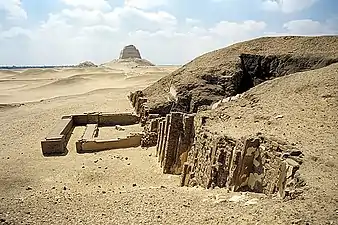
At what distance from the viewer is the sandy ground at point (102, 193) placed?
634 centimetres

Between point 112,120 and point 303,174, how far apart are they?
1378cm

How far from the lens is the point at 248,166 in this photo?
868cm

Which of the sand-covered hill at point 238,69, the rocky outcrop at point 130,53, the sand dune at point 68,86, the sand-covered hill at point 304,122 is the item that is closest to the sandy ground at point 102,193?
the sand-covered hill at point 304,122

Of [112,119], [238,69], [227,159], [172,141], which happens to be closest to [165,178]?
[172,141]

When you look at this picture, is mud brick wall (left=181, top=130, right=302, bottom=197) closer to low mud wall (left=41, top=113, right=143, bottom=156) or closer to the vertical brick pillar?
the vertical brick pillar

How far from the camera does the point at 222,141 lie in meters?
10.0

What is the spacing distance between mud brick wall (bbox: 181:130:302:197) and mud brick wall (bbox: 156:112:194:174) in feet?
5.59

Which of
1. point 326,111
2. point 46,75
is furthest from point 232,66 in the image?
point 46,75

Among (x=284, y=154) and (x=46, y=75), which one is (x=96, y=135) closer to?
(x=284, y=154)

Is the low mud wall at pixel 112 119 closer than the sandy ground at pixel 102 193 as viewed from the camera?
No

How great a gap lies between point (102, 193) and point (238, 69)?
1316 cm

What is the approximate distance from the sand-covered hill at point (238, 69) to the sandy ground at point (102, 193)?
371 centimetres

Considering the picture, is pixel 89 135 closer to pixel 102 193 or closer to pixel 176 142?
pixel 176 142

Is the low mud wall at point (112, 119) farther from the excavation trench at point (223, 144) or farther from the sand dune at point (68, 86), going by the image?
the sand dune at point (68, 86)
